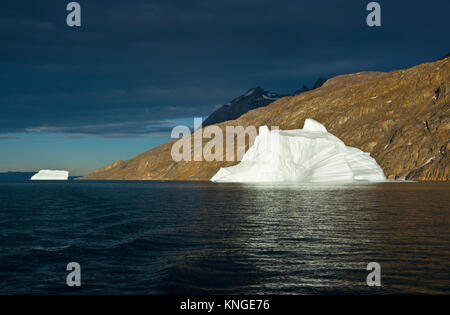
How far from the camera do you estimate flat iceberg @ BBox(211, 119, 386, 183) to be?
10844 cm

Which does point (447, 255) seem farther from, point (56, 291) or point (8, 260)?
point (8, 260)

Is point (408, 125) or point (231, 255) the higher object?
point (408, 125)

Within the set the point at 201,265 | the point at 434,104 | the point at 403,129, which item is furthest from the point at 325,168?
the point at 201,265

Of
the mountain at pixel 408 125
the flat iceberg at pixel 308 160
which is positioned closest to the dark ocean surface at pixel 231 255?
the flat iceberg at pixel 308 160

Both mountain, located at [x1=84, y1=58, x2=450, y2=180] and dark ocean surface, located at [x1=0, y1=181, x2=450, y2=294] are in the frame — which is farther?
mountain, located at [x1=84, y1=58, x2=450, y2=180]

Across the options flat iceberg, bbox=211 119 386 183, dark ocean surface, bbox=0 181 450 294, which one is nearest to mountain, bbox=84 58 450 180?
flat iceberg, bbox=211 119 386 183

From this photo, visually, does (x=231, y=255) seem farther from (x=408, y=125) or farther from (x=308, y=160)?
(x=408, y=125)

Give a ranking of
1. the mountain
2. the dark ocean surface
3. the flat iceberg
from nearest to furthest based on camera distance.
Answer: the dark ocean surface < the flat iceberg < the mountain

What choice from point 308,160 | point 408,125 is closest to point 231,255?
point 308,160

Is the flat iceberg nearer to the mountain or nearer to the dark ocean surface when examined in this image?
the mountain

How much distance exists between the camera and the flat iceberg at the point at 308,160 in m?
108

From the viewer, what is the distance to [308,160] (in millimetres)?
114625

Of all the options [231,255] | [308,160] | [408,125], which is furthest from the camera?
[408,125]
